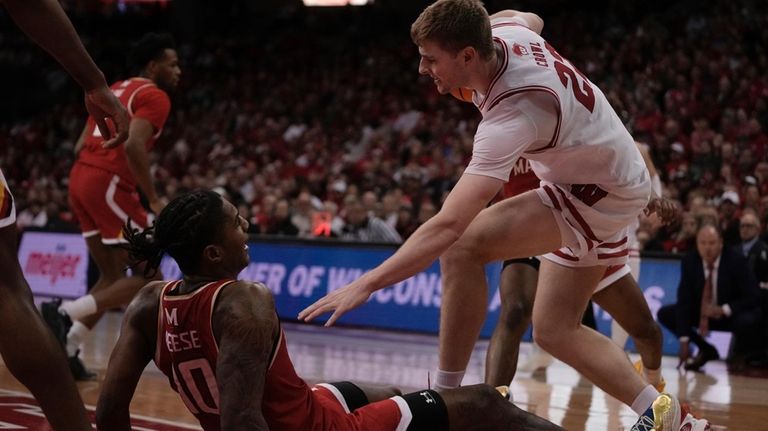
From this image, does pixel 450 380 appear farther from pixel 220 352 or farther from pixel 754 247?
pixel 754 247

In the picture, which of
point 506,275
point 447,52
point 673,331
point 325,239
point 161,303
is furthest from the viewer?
point 325,239

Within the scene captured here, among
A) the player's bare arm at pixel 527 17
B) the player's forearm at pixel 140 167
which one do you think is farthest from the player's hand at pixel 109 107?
the player's forearm at pixel 140 167

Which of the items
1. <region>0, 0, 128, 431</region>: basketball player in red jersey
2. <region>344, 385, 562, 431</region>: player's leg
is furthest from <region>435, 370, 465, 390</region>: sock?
<region>0, 0, 128, 431</region>: basketball player in red jersey

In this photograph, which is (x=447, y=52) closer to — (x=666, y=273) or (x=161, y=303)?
(x=161, y=303)

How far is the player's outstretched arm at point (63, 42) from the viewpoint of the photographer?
349cm

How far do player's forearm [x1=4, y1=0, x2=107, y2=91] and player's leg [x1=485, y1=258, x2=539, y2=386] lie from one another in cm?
276

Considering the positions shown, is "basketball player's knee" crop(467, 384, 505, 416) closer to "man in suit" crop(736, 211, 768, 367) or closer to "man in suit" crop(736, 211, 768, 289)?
"man in suit" crop(736, 211, 768, 367)

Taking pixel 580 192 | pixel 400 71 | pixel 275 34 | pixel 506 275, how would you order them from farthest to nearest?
pixel 275 34
pixel 400 71
pixel 506 275
pixel 580 192

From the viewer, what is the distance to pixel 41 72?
2892 cm

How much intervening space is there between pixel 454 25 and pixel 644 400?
1.78m

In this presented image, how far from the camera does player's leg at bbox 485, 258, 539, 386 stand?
5.60 metres

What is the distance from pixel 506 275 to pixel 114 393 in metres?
2.99

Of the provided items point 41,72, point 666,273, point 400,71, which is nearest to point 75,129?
point 41,72

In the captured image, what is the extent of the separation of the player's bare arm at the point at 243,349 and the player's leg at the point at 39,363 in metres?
0.47
